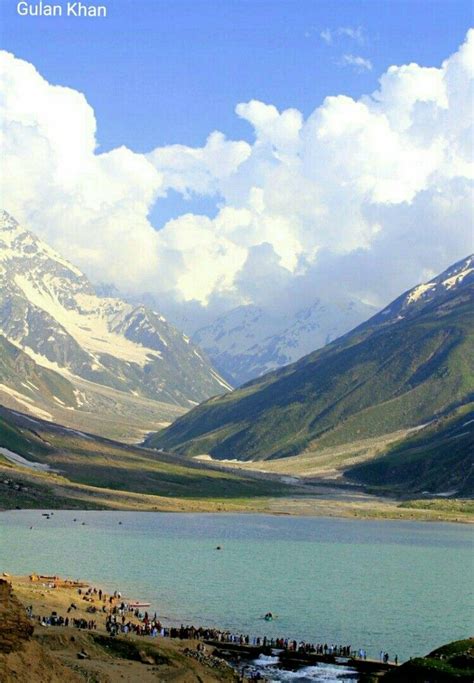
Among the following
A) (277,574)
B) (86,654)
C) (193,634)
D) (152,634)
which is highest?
(277,574)

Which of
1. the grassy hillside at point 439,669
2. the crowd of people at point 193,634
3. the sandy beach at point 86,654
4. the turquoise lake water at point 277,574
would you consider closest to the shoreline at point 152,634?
the crowd of people at point 193,634

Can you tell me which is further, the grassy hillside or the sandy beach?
the grassy hillside

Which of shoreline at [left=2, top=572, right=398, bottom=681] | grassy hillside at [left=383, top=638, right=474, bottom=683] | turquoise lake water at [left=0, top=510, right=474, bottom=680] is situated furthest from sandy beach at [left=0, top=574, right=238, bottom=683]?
turquoise lake water at [left=0, top=510, right=474, bottom=680]

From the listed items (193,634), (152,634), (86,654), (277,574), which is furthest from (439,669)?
(277,574)

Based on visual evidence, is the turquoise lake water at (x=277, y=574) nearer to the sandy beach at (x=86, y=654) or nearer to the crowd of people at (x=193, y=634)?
the crowd of people at (x=193, y=634)

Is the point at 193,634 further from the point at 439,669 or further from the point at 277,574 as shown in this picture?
the point at 277,574

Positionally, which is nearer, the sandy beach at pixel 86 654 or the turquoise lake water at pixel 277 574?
the sandy beach at pixel 86 654

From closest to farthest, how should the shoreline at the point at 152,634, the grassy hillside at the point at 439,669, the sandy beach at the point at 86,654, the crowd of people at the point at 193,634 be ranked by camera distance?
the sandy beach at the point at 86,654, the grassy hillside at the point at 439,669, the shoreline at the point at 152,634, the crowd of people at the point at 193,634

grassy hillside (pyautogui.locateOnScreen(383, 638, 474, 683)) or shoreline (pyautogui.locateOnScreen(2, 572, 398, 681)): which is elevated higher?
grassy hillside (pyautogui.locateOnScreen(383, 638, 474, 683))

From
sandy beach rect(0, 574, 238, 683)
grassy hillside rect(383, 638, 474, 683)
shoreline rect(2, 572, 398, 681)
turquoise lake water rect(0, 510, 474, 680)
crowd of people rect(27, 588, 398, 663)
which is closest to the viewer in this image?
sandy beach rect(0, 574, 238, 683)

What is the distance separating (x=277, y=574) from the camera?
5251 inches

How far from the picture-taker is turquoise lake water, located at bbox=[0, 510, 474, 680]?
3873 inches

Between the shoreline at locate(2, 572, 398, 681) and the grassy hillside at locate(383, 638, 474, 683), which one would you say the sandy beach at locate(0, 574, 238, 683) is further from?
the grassy hillside at locate(383, 638, 474, 683)

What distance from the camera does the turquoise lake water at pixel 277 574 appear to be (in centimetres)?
9838
